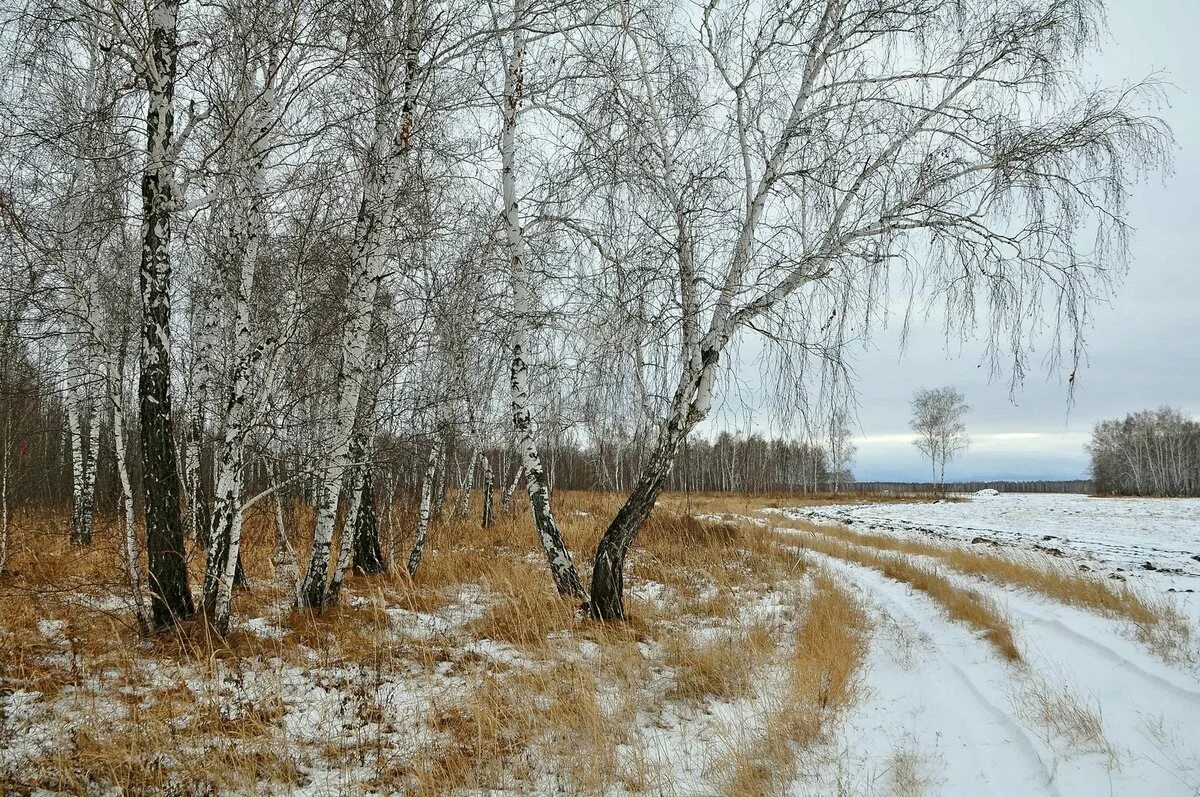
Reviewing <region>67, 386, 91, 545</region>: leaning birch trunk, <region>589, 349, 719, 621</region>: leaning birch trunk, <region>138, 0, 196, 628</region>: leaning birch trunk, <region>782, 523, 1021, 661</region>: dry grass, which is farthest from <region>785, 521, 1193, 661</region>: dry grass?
<region>67, 386, 91, 545</region>: leaning birch trunk

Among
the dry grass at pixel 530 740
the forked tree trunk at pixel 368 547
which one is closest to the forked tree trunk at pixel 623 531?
the dry grass at pixel 530 740

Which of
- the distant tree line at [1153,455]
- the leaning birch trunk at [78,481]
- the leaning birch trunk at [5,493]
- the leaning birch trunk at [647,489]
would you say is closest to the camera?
the leaning birch trunk at [647,489]

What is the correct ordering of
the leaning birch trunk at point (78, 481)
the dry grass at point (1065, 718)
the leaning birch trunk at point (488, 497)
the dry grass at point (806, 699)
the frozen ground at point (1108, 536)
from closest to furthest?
the dry grass at point (806, 699) < the dry grass at point (1065, 718) < the leaning birch trunk at point (78, 481) < the frozen ground at point (1108, 536) < the leaning birch trunk at point (488, 497)

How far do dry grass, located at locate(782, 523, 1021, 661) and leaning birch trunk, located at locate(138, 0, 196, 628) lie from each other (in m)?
6.56

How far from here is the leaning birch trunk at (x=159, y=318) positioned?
13.2 feet

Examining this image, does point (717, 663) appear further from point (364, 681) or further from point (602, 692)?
point (364, 681)

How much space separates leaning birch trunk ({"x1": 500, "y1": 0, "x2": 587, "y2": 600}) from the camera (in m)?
5.45

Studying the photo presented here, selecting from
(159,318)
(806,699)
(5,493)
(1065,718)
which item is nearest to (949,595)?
(1065,718)

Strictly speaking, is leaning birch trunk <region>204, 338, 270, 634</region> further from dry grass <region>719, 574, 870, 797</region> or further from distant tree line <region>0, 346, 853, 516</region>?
dry grass <region>719, 574, 870, 797</region>

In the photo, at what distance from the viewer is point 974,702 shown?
13.2ft

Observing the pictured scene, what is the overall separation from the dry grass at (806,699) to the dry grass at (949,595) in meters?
1.02

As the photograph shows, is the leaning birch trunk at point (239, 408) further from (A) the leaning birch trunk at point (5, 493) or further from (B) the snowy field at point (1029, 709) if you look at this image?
(B) the snowy field at point (1029, 709)

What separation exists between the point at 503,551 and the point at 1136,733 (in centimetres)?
728

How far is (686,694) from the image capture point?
13.1 ft
